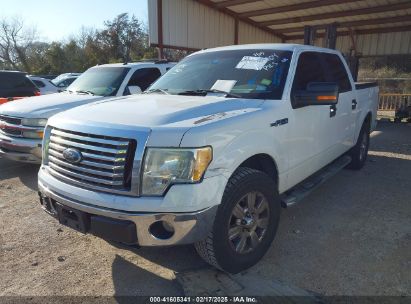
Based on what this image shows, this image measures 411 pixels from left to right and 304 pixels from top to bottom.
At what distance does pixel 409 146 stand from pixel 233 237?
7494 millimetres

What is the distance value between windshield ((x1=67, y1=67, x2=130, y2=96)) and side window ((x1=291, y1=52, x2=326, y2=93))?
3.77m

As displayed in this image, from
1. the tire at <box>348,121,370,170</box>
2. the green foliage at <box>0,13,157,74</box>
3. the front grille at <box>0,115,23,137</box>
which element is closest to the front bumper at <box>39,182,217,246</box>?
the front grille at <box>0,115,23,137</box>

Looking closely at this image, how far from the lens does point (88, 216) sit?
103 inches

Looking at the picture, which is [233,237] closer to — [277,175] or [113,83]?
[277,175]

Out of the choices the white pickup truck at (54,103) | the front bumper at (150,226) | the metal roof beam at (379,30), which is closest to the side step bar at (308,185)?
the front bumper at (150,226)

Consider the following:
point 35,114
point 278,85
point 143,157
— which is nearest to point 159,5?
point 35,114

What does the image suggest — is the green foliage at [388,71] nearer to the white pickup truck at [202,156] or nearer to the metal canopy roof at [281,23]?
the metal canopy roof at [281,23]

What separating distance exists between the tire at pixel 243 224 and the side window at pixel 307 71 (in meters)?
1.16

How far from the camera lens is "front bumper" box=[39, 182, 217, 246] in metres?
2.42

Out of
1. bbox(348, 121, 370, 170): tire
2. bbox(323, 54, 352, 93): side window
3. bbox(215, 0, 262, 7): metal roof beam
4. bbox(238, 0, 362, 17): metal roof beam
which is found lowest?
bbox(348, 121, 370, 170): tire

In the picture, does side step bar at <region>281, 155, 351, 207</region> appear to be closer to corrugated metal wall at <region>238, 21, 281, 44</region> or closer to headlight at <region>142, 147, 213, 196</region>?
headlight at <region>142, 147, 213, 196</region>

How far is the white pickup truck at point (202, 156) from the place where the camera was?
242 cm

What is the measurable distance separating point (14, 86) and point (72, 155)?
24.4ft

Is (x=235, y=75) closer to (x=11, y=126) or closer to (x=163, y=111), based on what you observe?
(x=163, y=111)
